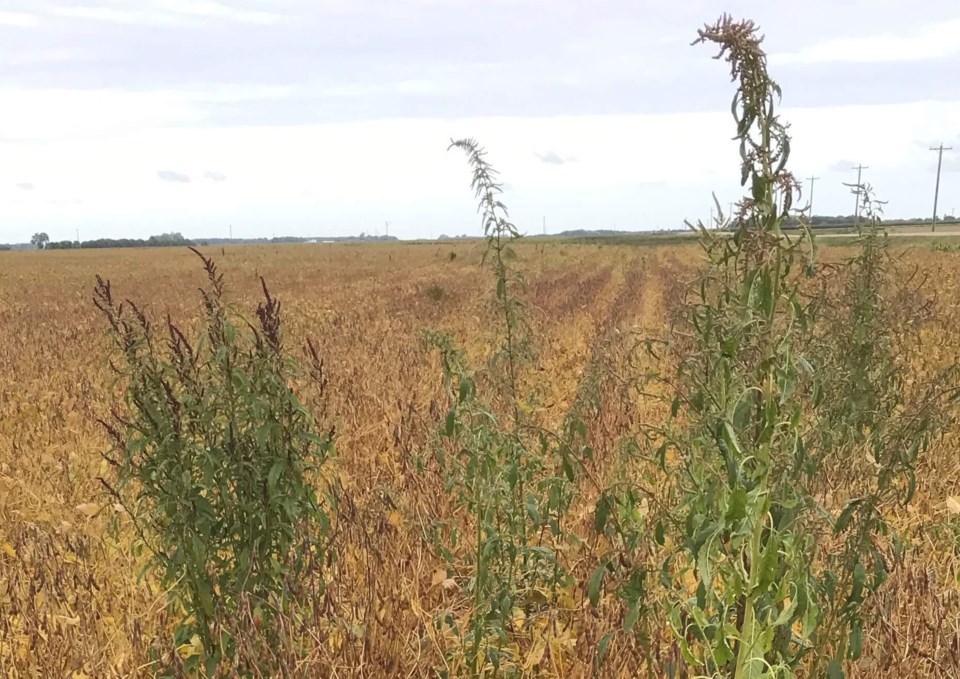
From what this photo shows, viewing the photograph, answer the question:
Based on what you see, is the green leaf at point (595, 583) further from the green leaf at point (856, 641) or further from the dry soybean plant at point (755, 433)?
the green leaf at point (856, 641)

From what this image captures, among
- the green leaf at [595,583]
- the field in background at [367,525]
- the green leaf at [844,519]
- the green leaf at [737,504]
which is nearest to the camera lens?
the green leaf at [737,504]

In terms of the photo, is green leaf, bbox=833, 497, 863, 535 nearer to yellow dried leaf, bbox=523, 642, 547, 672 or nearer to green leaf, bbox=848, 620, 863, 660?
green leaf, bbox=848, 620, 863, 660

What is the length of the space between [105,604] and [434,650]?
1491 millimetres

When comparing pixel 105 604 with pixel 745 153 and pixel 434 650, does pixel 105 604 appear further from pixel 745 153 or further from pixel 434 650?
pixel 745 153

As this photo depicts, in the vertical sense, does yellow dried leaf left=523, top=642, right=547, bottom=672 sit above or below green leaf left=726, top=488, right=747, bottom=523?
below

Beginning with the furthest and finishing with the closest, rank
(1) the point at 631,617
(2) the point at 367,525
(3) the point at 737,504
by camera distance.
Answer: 1. (2) the point at 367,525
2. (1) the point at 631,617
3. (3) the point at 737,504

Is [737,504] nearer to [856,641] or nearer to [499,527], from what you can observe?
[856,641]

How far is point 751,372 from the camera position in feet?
5.46

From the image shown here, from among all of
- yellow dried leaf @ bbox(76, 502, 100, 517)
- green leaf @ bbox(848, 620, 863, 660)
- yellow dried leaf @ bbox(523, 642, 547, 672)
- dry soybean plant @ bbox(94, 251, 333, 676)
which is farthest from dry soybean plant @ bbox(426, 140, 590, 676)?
yellow dried leaf @ bbox(76, 502, 100, 517)

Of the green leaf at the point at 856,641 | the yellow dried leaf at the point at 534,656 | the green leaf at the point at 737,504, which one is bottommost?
the yellow dried leaf at the point at 534,656

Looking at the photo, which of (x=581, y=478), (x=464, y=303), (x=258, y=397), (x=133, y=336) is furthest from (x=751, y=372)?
(x=464, y=303)

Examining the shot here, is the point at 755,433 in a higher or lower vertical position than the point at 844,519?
higher

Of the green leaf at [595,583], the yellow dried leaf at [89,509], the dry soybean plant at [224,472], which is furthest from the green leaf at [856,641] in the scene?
the yellow dried leaf at [89,509]

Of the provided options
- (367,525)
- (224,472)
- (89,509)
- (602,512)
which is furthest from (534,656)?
(89,509)
